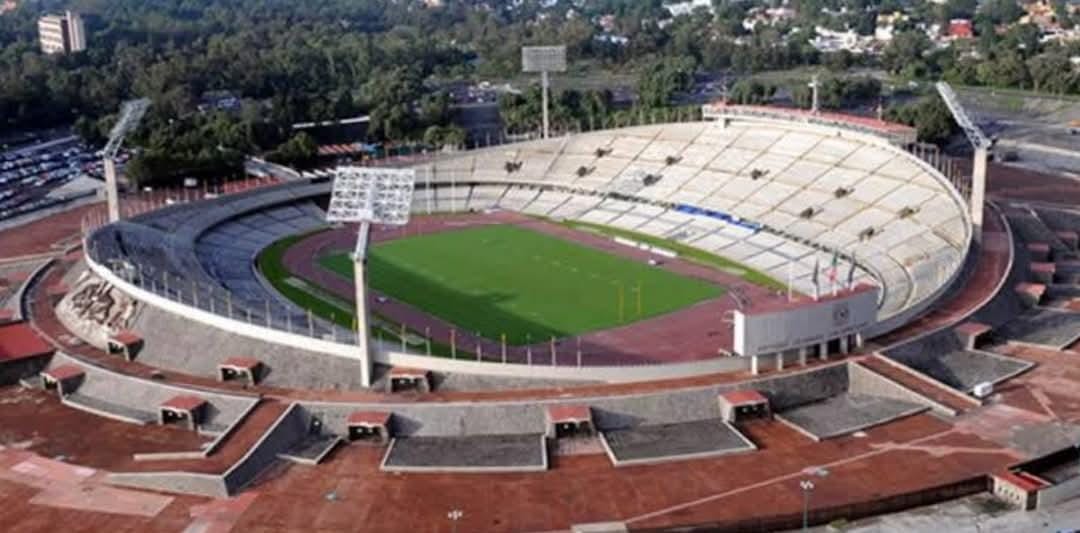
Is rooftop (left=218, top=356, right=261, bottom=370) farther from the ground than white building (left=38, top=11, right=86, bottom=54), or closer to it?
closer to it

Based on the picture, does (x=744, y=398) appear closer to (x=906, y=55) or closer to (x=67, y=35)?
(x=906, y=55)

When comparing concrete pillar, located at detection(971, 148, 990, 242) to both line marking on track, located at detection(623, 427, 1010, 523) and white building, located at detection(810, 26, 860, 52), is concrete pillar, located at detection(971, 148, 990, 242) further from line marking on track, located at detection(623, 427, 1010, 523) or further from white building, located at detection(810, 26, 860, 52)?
white building, located at detection(810, 26, 860, 52)

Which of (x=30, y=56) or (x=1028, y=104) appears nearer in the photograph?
(x=1028, y=104)

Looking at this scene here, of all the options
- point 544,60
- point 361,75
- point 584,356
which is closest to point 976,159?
point 584,356

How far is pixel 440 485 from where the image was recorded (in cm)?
3812

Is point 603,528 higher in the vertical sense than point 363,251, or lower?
lower

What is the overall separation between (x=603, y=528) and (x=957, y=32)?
595 feet

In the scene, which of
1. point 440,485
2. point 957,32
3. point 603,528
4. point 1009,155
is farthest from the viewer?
point 957,32

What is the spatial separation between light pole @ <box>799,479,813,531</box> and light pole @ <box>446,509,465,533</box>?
10.4m

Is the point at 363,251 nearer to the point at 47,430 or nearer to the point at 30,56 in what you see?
the point at 47,430

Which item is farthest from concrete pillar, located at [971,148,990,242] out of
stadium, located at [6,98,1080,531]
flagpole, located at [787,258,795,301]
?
flagpole, located at [787,258,795,301]

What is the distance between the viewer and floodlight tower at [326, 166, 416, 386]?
44312 mm

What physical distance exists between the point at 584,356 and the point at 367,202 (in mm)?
13457

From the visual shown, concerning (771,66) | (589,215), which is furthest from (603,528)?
(771,66)
